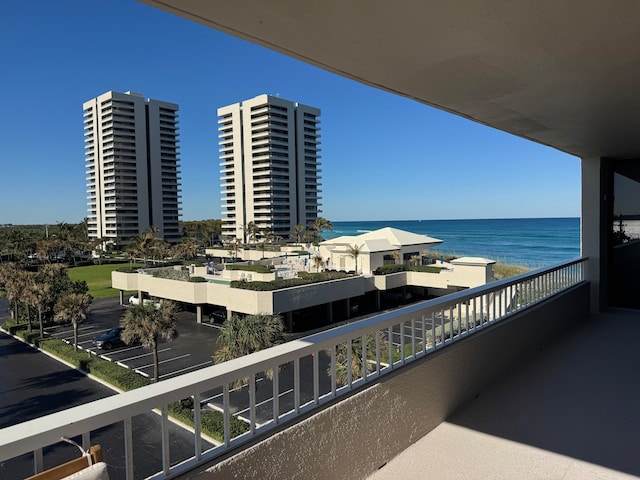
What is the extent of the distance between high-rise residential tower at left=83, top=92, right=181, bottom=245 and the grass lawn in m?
13.1

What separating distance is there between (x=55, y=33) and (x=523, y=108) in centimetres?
4129

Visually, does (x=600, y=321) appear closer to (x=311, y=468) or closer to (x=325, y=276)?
(x=311, y=468)

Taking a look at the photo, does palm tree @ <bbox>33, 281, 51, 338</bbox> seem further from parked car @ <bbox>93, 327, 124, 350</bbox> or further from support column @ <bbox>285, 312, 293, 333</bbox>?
support column @ <bbox>285, 312, 293, 333</bbox>

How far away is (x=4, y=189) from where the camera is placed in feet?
242

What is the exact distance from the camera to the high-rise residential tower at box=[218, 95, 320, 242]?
65.6m

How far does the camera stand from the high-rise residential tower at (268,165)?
65.6 m

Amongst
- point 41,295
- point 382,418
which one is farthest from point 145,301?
point 382,418

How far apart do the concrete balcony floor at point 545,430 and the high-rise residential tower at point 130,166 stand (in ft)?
209

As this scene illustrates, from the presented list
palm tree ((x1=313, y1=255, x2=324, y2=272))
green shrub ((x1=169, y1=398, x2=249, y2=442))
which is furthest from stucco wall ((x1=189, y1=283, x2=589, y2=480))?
palm tree ((x1=313, y1=255, x2=324, y2=272))

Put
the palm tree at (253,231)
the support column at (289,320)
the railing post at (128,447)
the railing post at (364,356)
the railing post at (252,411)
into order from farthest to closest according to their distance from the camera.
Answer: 1. the palm tree at (253,231)
2. the support column at (289,320)
3. the railing post at (364,356)
4. the railing post at (252,411)
5. the railing post at (128,447)

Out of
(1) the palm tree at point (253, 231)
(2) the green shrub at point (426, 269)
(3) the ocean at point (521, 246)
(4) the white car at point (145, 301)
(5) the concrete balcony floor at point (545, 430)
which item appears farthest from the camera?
(1) the palm tree at point (253, 231)

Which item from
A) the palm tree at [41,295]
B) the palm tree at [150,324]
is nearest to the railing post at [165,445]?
the palm tree at [150,324]

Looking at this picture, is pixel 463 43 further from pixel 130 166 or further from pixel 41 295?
pixel 130 166

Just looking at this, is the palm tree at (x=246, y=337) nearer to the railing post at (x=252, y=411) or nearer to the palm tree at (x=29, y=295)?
the railing post at (x=252, y=411)
